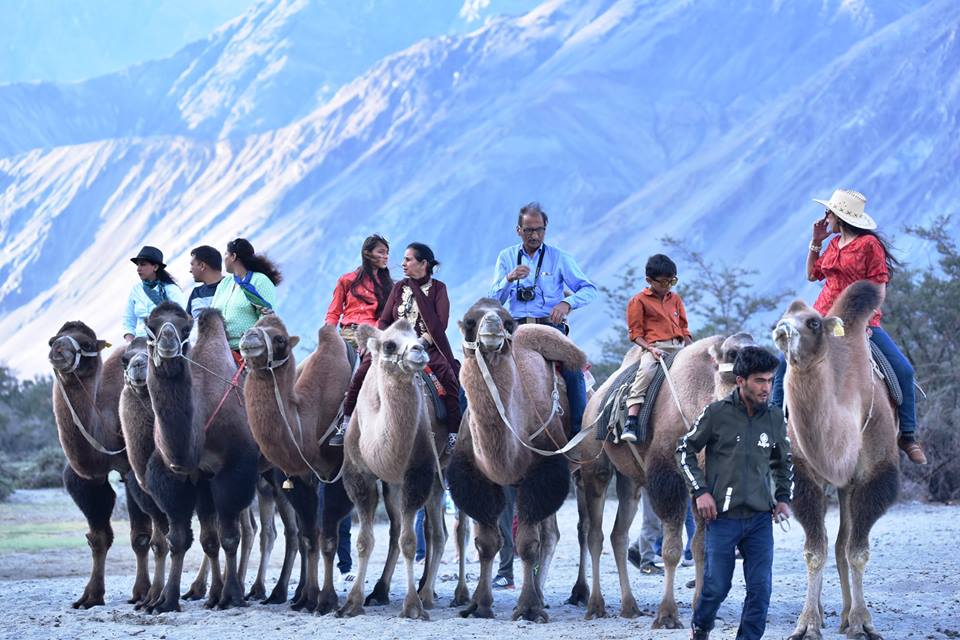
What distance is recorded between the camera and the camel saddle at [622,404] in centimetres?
1095

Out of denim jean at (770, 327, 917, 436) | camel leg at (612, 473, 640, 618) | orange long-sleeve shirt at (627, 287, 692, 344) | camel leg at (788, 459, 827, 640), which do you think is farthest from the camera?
orange long-sleeve shirt at (627, 287, 692, 344)

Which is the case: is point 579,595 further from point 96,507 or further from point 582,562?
point 96,507

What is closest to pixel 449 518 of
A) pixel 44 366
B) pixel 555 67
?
Result: pixel 44 366

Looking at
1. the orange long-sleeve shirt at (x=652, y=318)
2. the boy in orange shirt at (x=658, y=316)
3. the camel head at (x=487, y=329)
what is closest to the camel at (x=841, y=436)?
the boy in orange shirt at (x=658, y=316)

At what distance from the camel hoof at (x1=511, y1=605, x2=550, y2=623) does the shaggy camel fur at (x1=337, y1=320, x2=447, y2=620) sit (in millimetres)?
687

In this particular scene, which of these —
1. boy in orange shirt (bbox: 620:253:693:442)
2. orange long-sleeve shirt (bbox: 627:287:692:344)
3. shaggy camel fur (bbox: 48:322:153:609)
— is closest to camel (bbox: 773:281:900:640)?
boy in orange shirt (bbox: 620:253:693:442)

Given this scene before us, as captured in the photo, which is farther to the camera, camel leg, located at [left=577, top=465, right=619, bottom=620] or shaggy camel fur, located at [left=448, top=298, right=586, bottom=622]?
camel leg, located at [left=577, top=465, right=619, bottom=620]

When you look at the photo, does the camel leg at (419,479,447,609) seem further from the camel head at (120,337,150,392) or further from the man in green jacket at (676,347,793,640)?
the man in green jacket at (676,347,793,640)

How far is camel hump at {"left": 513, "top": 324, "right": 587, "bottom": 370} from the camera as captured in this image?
473 inches

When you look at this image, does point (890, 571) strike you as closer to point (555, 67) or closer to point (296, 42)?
point (555, 67)

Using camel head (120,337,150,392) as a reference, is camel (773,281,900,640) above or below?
below

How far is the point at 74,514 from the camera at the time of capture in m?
25.6

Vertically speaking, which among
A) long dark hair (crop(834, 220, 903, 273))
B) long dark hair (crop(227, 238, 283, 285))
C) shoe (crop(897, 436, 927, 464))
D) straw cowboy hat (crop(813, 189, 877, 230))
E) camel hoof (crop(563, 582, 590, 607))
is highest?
long dark hair (crop(227, 238, 283, 285))

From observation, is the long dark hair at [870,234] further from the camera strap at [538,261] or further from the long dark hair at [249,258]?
the long dark hair at [249,258]
